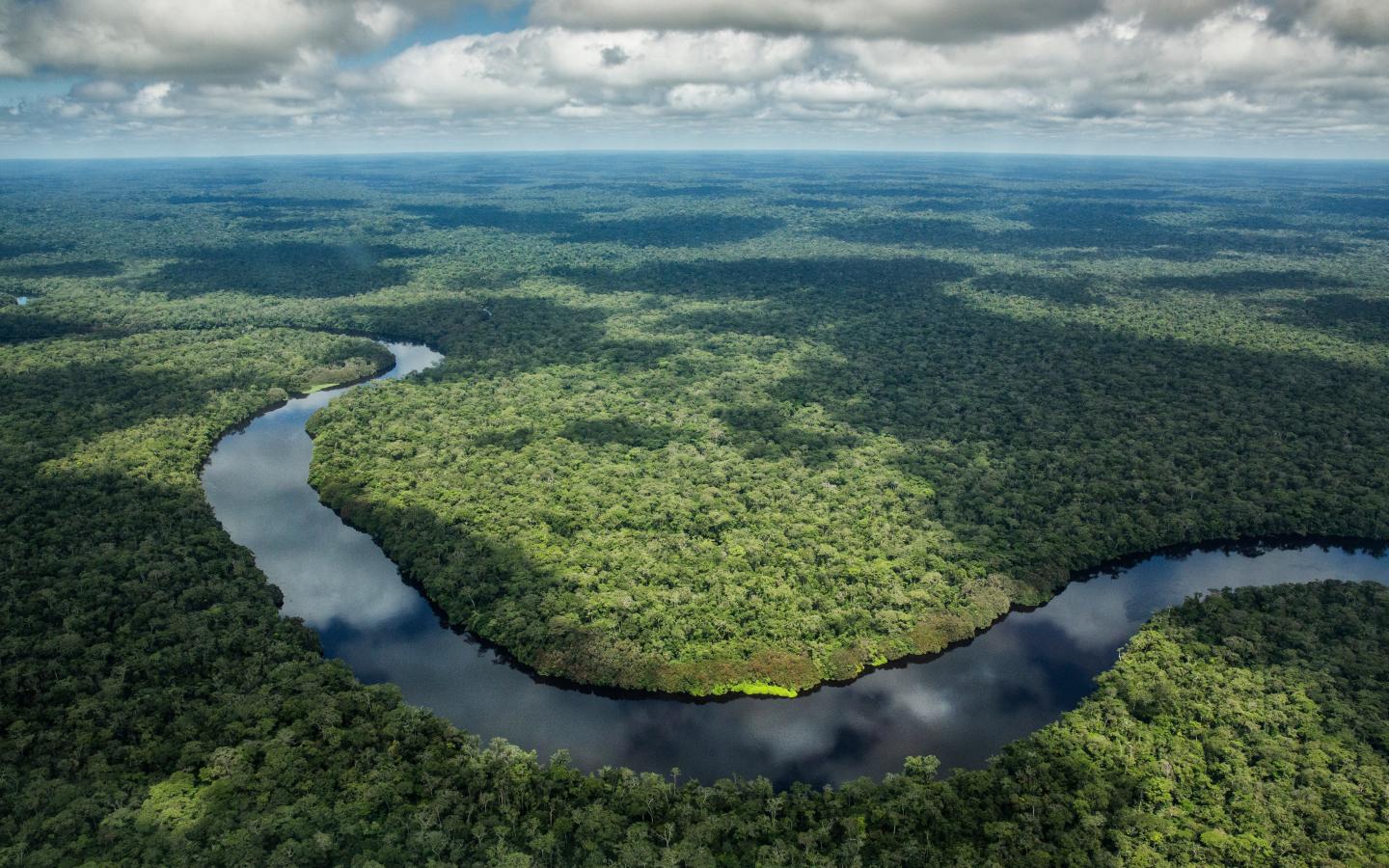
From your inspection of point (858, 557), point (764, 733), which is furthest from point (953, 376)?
point (764, 733)

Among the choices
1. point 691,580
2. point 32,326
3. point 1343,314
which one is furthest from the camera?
point 1343,314

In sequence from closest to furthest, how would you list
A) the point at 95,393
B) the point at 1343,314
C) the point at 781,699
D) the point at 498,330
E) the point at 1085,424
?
1. the point at 781,699
2. the point at 1085,424
3. the point at 95,393
4. the point at 498,330
5. the point at 1343,314

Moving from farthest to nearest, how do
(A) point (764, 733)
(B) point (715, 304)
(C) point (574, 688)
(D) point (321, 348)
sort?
(B) point (715, 304), (D) point (321, 348), (C) point (574, 688), (A) point (764, 733)

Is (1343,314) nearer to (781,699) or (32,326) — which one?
(781,699)

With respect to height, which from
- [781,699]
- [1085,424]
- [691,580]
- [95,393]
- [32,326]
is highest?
[32,326]

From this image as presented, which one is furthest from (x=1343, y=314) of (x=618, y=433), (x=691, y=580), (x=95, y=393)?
(x=95, y=393)

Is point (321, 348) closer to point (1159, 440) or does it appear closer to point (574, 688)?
point (574, 688)

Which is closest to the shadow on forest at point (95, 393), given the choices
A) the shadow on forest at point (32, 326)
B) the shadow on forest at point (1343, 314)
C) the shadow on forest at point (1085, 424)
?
the shadow on forest at point (32, 326)

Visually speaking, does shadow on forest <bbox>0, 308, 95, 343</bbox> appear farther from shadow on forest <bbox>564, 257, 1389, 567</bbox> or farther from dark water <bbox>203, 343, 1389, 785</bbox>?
shadow on forest <bbox>564, 257, 1389, 567</bbox>

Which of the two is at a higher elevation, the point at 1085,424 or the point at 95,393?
the point at 95,393
